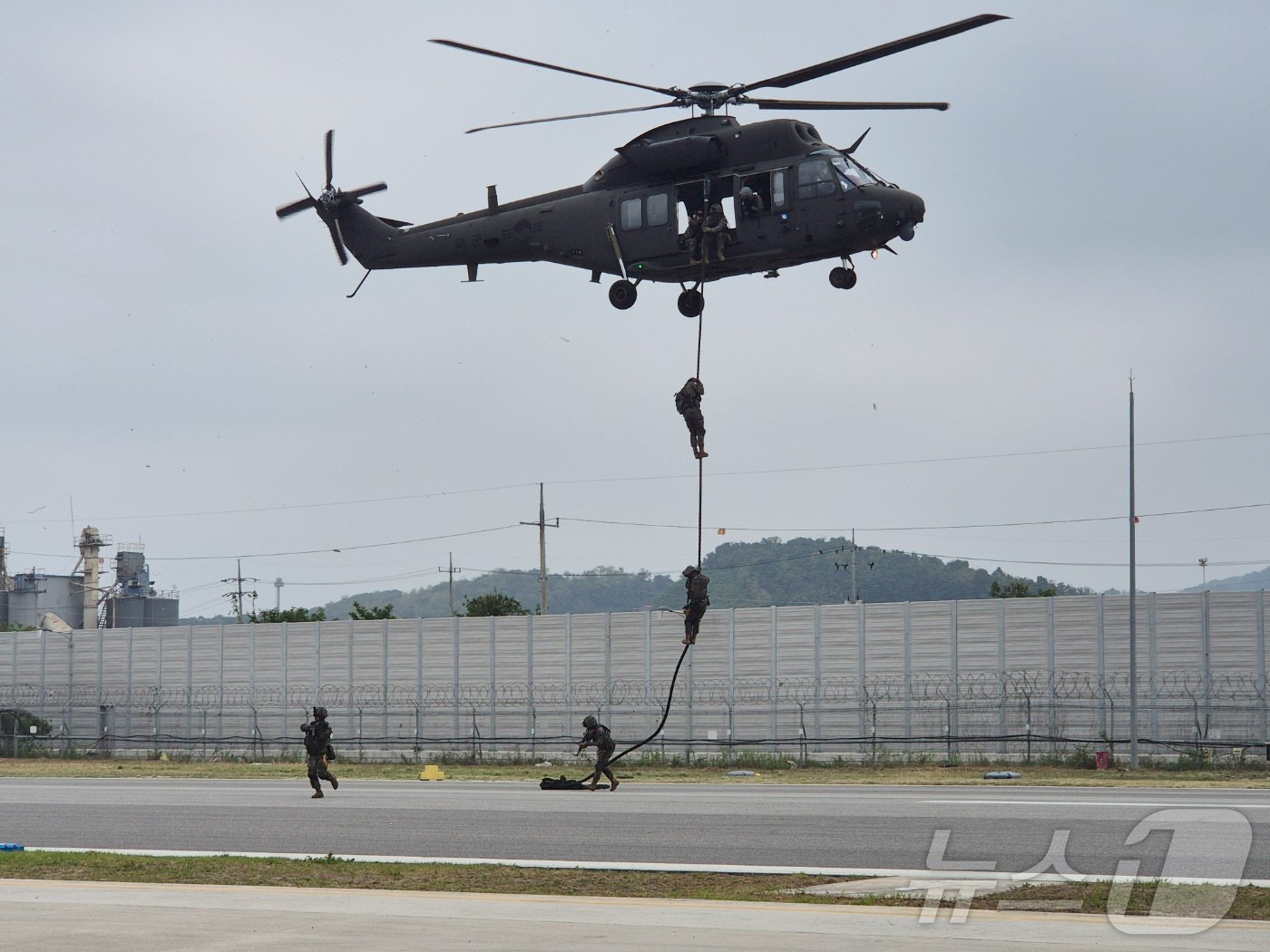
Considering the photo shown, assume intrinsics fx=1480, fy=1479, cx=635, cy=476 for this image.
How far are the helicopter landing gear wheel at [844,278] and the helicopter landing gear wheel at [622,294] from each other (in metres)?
3.19

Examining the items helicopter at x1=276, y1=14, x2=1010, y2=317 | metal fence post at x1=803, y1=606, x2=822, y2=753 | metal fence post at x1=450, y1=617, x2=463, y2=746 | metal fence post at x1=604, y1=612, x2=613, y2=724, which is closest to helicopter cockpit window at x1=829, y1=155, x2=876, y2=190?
helicopter at x1=276, y1=14, x2=1010, y2=317

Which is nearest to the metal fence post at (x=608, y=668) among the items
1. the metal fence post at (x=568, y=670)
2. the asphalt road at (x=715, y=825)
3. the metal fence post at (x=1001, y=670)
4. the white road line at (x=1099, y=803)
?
the metal fence post at (x=568, y=670)

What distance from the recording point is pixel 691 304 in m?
23.2

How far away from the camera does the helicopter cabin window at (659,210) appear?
75.3ft

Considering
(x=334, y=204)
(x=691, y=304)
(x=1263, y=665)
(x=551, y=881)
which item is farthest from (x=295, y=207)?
(x=1263, y=665)

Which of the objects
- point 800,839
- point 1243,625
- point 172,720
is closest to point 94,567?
point 172,720

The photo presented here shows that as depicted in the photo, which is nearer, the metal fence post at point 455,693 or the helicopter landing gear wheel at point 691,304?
the helicopter landing gear wheel at point 691,304

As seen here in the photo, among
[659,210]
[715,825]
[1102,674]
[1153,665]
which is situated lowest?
[715,825]

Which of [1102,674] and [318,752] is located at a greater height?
[1102,674]

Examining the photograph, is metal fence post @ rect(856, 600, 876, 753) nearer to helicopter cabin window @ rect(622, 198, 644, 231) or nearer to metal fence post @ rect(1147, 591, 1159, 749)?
metal fence post @ rect(1147, 591, 1159, 749)

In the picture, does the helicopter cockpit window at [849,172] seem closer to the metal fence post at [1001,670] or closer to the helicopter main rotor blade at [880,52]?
the helicopter main rotor blade at [880,52]

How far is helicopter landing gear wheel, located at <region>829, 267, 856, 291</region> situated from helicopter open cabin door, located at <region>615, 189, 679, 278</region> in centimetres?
246

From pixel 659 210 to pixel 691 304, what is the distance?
5.03 ft

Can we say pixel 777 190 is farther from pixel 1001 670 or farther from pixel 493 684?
pixel 493 684
